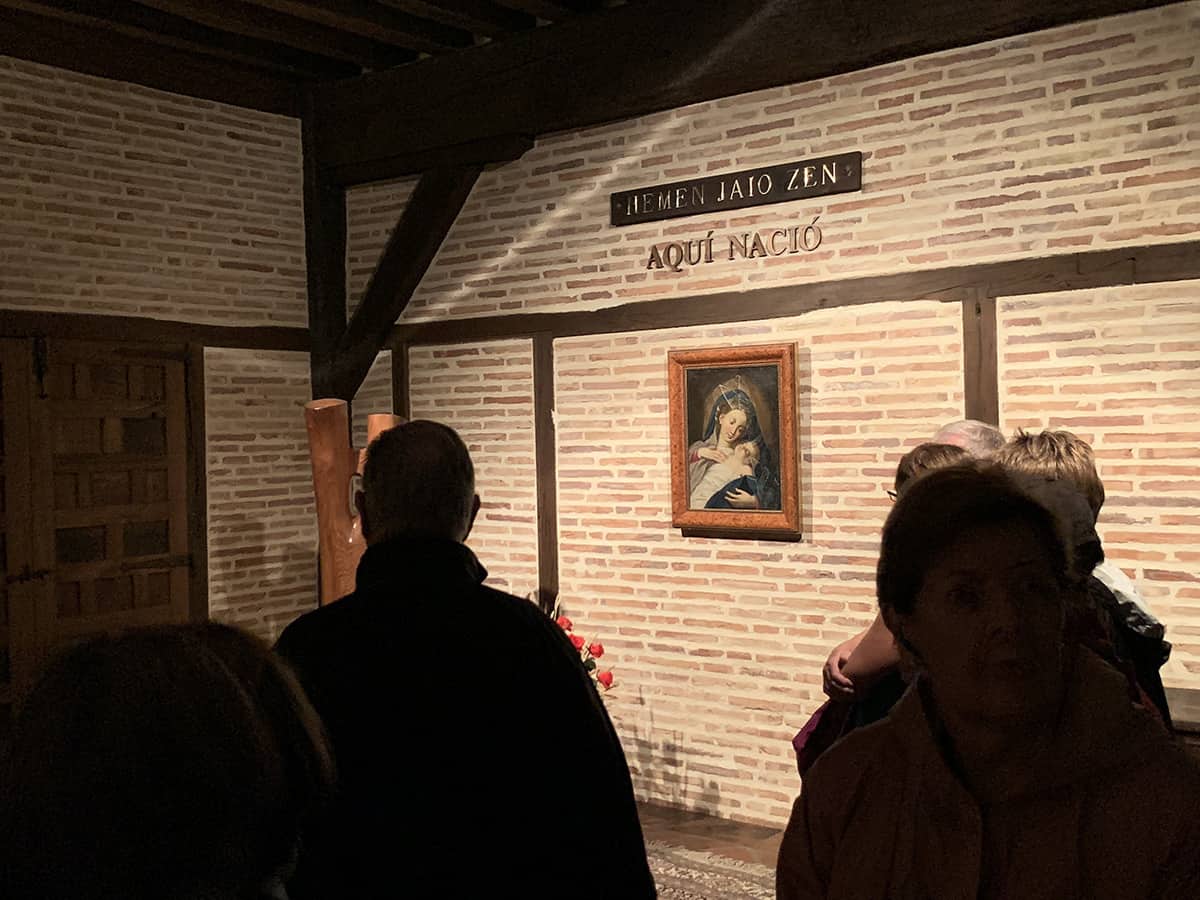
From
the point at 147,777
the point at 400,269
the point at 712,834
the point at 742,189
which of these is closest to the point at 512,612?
the point at 147,777

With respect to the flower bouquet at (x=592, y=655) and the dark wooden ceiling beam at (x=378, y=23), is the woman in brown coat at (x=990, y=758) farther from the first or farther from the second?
the dark wooden ceiling beam at (x=378, y=23)

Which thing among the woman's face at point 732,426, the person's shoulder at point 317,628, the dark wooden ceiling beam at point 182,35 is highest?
the dark wooden ceiling beam at point 182,35

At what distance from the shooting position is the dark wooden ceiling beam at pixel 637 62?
5.34 m

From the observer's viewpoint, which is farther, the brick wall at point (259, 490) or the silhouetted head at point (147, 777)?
the brick wall at point (259, 490)

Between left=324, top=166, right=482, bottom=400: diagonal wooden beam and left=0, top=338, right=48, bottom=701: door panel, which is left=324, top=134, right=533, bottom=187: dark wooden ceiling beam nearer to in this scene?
left=324, top=166, right=482, bottom=400: diagonal wooden beam

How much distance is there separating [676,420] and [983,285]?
169 centimetres

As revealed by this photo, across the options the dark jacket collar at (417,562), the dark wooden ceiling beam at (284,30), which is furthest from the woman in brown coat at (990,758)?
the dark wooden ceiling beam at (284,30)

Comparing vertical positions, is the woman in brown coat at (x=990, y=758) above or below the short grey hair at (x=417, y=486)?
below

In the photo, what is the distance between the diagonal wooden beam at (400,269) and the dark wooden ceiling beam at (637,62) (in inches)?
10.5

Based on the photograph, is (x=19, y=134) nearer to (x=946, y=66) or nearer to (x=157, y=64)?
(x=157, y=64)

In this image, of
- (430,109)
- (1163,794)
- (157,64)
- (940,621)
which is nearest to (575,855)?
(940,621)

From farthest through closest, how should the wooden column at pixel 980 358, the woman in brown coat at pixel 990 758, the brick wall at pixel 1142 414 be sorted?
the wooden column at pixel 980 358, the brick wall at pixel 1142 414, the woman in brown coat at pixel 990 758

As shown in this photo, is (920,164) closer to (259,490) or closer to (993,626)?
(993,626)

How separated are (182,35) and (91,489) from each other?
8.48 ft
